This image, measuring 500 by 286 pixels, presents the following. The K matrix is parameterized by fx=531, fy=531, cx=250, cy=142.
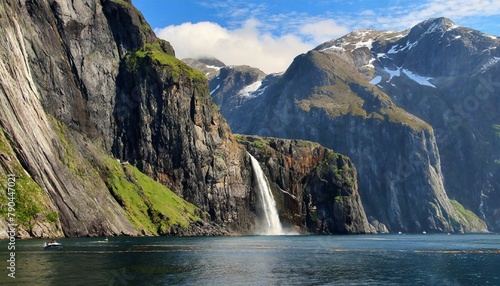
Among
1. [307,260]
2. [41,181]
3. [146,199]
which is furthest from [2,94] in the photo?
[307,260]

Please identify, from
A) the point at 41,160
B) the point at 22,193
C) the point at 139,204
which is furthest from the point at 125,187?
the point at 22,193

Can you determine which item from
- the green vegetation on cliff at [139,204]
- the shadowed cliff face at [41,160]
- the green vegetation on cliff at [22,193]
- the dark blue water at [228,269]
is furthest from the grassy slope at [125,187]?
the dark blue water at [228,269]

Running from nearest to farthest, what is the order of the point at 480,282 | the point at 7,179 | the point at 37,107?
1. the point at 480,282
2. the point at 7,179
3. the point at 37,107

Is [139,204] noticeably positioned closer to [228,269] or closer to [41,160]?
[41,160]

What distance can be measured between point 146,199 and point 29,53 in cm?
6567

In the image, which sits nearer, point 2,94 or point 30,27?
point 2,94

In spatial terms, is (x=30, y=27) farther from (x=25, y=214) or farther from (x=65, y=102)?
(x=25, y=214)

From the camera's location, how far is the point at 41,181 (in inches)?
5315

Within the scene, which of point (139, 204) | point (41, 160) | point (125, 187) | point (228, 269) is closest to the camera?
point (228, 269)

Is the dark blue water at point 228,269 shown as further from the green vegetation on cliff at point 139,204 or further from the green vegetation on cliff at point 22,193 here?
the green vegetation on cliff at point 139,204

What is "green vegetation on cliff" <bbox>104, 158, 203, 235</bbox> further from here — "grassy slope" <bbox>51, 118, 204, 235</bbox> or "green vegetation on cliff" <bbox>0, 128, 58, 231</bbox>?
"green vegetation on cliff" <bbox>0, 128, 58, 231</bbox>

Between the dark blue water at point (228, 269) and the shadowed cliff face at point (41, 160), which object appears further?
the shadowed cliff face at point (41, 160)

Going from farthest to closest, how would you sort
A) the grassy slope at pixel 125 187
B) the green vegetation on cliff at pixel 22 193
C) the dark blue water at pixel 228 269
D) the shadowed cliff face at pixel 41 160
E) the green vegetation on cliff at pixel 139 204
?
the green vegetation on cliff at pixel 139 204
the grassy slope at pixel 125 187
the shadowed cliff face at pixel 41 160
the green vegetation on cliff at pixel 22 193
the dark blue water at pixel 228 269

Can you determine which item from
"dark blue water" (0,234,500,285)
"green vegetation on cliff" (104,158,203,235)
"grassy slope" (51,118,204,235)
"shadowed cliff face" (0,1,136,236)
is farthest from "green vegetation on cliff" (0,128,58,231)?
"green vegetation on cliff" (104,158,203,235)
